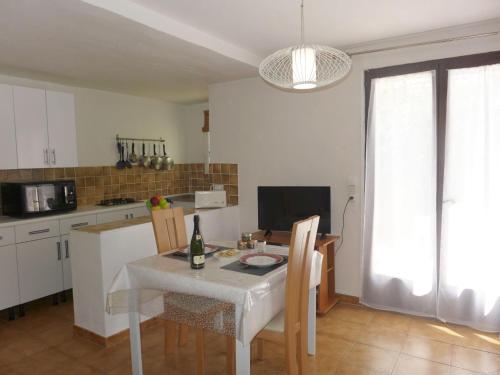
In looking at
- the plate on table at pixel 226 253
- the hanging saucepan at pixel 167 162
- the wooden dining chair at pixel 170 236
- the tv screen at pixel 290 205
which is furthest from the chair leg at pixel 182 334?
the hanging saucepan at pixel 167 162

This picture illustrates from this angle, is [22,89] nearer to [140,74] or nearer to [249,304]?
[140,74]

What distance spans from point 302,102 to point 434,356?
240 centimetres

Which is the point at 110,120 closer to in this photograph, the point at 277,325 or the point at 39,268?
the point at 39,268

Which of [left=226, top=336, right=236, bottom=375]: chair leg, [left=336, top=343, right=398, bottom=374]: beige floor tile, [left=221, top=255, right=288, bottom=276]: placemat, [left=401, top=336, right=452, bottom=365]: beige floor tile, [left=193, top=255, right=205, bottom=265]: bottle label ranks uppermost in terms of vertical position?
[left=193, top=255, right=205, bottom=265]: bottle label

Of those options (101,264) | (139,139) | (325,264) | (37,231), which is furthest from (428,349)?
(139,139)

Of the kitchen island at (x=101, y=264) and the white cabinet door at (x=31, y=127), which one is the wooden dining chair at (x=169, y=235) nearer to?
the kitchen island at (x=101, y=264)

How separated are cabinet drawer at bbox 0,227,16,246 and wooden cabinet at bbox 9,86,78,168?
0.67 metres

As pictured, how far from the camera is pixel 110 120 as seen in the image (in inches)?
180

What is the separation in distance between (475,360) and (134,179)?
13.4 feet

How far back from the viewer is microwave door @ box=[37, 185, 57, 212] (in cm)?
345

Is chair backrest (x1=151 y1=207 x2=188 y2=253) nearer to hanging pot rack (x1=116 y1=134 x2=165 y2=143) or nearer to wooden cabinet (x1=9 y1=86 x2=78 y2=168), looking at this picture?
wooden cabinet (x1=9 y1=86 x2=78 y2=168)

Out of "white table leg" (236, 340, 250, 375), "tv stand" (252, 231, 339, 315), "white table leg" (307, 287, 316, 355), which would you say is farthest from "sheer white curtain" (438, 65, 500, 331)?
"white table leg" (236, 340, 250, 375)

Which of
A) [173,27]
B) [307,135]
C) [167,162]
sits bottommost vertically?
[167,162]

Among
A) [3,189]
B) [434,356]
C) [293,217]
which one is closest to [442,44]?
[293,217]
